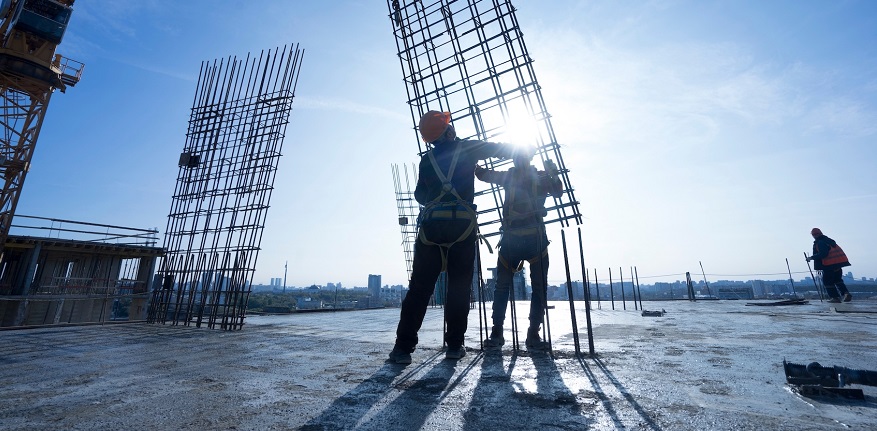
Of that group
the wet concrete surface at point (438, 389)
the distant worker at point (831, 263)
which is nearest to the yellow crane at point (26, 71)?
the wet concrete surface at point (438, 389)

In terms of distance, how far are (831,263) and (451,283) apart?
12.5m

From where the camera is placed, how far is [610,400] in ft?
6.14

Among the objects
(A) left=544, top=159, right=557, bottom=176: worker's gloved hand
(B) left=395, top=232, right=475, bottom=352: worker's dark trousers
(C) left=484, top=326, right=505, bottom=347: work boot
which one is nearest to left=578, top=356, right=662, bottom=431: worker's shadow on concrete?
(B) left=395, top=232, right=475, bottom=352: worker's dark trousers

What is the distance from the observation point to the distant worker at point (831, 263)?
9.86 metres

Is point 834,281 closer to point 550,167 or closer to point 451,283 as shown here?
point 550,167

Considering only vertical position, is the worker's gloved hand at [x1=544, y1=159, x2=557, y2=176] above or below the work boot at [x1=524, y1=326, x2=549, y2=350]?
above

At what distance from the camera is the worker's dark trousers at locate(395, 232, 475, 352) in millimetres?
3350

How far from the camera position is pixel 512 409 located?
1752 millimetres

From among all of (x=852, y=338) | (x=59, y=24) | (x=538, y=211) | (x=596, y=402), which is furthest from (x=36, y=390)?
(x=59, y=24)

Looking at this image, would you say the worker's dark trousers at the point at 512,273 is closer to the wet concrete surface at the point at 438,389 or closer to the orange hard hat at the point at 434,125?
the wet concrete surface at the point at 438,389

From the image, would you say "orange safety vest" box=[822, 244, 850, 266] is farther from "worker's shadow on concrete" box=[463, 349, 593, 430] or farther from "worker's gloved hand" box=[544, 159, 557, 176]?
"worker's shadow on concrete" box=[463, 349, 593, 430]

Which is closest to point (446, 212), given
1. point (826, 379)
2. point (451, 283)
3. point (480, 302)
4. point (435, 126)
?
point (451, 283)

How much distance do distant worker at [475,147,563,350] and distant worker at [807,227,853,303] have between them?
10975 mm

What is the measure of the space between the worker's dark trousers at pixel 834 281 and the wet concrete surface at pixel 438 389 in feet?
29.5
